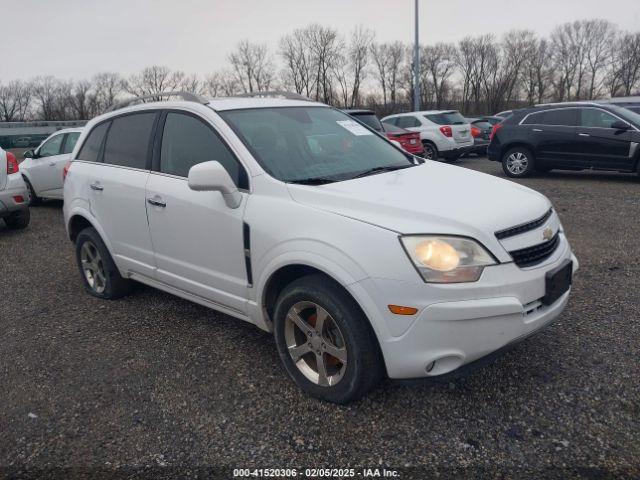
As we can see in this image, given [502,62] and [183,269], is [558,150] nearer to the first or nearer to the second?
[183,269]

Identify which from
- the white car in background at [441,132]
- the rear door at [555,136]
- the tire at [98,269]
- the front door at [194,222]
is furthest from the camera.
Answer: the white car in background at [441,132]

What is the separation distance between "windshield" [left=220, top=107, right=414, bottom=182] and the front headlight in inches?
34.5

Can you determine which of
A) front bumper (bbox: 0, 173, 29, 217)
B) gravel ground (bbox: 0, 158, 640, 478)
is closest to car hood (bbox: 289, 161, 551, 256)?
gravel ground (bbox: 0, 158, 640, 478)

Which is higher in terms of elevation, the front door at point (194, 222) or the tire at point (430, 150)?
the front door at point (194, 222)

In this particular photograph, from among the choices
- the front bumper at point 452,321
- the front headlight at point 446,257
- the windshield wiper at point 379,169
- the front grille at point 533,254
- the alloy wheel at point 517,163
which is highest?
the windshield wiper at point 379,169

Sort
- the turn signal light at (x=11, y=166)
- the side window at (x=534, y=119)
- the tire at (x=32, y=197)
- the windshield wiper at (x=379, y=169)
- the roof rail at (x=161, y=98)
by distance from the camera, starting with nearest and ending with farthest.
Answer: the windshield wiper at (x=379, y=169), the roof rail at (x=161, y=98), the turn signal light at (x=11, y=166), the tire at (x=32, y=197), the side window at (x=534, y=119)

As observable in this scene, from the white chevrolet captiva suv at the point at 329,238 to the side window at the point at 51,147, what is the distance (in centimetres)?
637

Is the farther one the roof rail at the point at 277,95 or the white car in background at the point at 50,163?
the white car in background at the point at 50,163

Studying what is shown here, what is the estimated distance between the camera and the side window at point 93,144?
14.8ft

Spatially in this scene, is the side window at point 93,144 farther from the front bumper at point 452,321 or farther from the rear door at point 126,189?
the front bumper at point 452,321

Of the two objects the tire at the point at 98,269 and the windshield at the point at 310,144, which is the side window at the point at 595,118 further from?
the tire at the point at 98,269

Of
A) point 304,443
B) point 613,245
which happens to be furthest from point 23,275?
point 613,245

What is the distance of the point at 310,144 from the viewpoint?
3.48 m

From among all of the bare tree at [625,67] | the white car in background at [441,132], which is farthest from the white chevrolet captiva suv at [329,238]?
the bare tree at [625,67]
